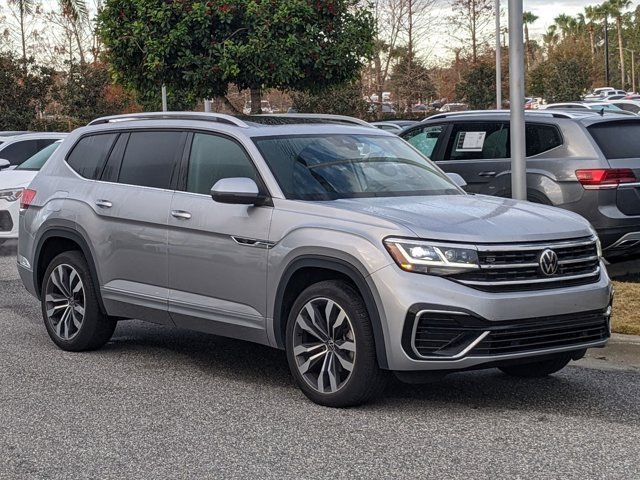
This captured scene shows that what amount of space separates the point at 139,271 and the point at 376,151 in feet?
5.96

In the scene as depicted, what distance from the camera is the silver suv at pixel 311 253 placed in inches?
243

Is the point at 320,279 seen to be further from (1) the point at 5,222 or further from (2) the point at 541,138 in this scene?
(1) the point at 5,222

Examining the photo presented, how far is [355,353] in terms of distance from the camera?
6.37 meters

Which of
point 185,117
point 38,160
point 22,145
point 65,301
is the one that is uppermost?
point 185,117

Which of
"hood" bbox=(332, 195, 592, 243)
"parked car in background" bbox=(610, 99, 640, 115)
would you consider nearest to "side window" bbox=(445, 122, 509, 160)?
"hood" bbox=(332, 195, 592, 243)

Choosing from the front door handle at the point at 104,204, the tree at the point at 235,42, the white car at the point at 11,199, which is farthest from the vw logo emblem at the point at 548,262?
the tree at the point at 235,42

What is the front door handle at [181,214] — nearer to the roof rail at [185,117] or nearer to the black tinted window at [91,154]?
the roof rail at [185,117]

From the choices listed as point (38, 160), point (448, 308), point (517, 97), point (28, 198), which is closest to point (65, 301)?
point (28, 198)

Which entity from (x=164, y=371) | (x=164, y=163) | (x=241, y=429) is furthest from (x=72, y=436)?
(x=164, y=163)

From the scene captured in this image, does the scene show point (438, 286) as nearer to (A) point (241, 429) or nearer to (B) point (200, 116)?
(A) point (241, 429)

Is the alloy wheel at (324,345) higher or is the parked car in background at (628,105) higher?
the parked car in background at (628,105)

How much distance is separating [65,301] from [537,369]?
3538 millimetres

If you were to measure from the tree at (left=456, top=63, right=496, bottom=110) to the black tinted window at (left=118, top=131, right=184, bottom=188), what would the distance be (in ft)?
134

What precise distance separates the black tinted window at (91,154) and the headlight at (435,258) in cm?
319
